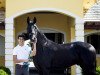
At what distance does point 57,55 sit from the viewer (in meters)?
10.0

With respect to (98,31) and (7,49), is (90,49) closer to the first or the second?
(7,49)

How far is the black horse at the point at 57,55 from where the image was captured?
969cm

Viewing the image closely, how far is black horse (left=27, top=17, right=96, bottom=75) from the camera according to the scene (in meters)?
9.69

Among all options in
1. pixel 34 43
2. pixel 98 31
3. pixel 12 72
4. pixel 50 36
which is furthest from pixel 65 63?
pixel 50 36

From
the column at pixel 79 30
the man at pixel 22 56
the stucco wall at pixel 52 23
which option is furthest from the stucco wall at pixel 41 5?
the man at pixel 22 56

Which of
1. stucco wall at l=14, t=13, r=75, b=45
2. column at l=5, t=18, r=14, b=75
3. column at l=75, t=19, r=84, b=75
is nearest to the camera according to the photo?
column at l=5, t=18, r=14, b=75

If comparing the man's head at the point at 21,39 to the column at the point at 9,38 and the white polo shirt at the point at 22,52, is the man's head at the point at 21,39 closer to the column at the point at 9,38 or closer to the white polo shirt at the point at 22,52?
the white polo shirt at the point at 22,52

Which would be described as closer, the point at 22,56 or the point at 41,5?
the point at 22,56

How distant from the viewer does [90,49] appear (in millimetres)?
10375

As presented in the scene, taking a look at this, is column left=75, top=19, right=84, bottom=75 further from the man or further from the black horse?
the man

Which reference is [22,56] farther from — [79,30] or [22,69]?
[79,30]

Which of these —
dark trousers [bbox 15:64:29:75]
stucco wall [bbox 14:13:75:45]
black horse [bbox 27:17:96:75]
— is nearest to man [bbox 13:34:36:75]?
dark trousers [bbox 15:64:29:75]

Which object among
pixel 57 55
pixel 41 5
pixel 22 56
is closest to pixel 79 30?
pixel 41 5

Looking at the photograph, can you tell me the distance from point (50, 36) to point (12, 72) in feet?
15.9
